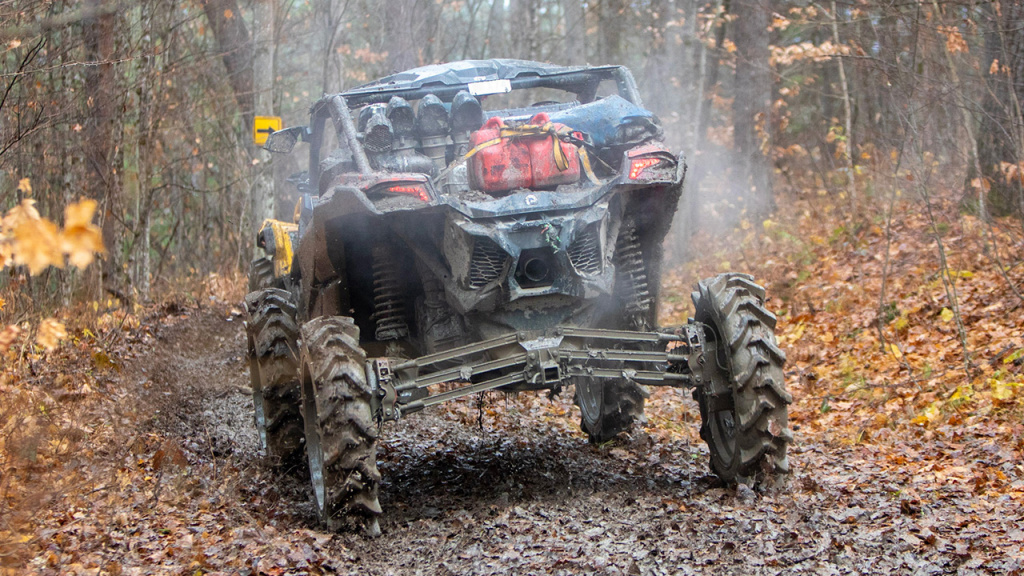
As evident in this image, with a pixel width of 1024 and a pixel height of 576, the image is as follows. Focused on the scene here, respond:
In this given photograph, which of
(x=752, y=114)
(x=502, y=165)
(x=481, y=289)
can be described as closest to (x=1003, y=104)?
(x=502, y=165)

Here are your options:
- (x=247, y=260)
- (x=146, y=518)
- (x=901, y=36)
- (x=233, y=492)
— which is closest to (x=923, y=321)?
(x=901, y=36)

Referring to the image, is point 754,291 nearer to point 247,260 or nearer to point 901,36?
point 901,36

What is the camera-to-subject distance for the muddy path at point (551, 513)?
5012mm

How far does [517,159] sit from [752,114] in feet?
39.2

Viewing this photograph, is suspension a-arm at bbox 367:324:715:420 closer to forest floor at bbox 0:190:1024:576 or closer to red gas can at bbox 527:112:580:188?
forest floor at bbox 0:190:1024:576

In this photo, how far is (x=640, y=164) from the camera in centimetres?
642

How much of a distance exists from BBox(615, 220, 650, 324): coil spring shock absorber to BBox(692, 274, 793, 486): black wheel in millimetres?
630

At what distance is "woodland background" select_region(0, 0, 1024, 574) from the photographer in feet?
17.3

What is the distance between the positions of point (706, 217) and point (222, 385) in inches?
462

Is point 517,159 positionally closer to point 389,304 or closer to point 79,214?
point 389,304

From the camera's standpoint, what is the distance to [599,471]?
7.38 metres

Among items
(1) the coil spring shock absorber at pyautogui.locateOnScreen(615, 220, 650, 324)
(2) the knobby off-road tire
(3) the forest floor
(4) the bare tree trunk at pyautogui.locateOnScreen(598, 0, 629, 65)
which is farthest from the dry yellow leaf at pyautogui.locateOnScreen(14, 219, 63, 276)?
(4) the bare tree trunk at pyautogui.locateOnScreen(598, 0, 629, 65)

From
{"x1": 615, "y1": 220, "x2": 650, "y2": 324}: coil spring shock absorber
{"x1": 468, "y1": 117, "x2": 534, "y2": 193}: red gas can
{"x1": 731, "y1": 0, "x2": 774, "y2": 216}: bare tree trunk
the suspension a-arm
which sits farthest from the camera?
{"x1": 731, "y1": 0, "x2": 774, "y2": 216}: bare tree trunk

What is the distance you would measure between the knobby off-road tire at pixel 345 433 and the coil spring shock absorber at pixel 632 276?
210 centimetres
